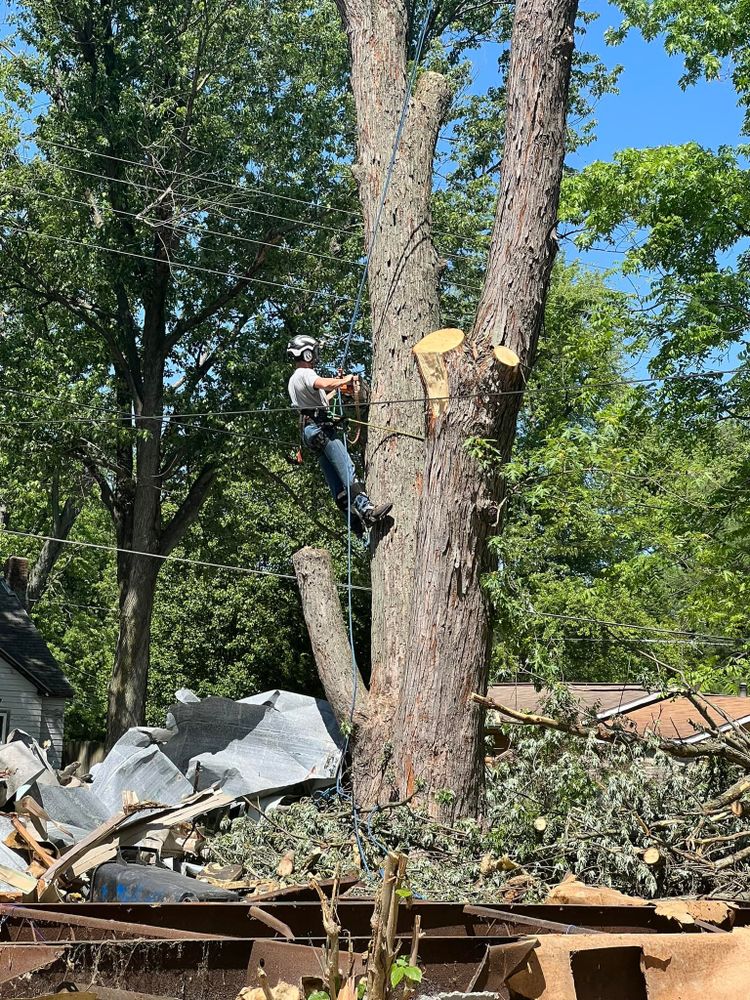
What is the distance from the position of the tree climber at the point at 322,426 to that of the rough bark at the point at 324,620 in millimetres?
496

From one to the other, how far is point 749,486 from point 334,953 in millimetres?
13554

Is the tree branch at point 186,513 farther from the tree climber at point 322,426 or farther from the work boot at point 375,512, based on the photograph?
the work boot at point 375,512

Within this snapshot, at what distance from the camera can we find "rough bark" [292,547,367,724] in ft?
30.1

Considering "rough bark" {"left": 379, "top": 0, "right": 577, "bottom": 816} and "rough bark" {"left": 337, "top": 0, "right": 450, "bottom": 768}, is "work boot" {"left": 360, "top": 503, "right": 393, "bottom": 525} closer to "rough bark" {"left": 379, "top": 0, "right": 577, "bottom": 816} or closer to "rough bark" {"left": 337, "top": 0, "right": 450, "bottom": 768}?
"rough bark" {"left": 337, "top": 0, "right": 450, "bottom": 768}

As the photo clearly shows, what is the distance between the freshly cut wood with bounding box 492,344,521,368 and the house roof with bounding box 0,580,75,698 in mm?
15816

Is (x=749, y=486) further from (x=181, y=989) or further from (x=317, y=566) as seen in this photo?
(x=181, y=989)

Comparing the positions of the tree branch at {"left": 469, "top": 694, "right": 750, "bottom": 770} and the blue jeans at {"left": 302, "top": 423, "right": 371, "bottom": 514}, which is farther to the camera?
the blue jeans at {"left": 302, "top": 423, "right": 371, "bottom": 514}

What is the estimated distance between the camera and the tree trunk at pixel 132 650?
18.3 m

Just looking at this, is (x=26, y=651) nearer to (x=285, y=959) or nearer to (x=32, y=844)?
(x=32, y=844)

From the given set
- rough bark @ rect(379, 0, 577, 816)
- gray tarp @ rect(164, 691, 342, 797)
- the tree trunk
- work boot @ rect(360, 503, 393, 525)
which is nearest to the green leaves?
rough bark @ rect(379, 0, 577, 816)

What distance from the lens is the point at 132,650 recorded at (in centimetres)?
1869

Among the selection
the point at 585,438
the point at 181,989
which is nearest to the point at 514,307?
the point at 585,438

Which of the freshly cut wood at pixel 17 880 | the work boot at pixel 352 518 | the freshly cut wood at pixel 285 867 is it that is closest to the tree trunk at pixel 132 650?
the work boot at pixel 352 518

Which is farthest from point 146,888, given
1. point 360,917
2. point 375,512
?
point 375,512
